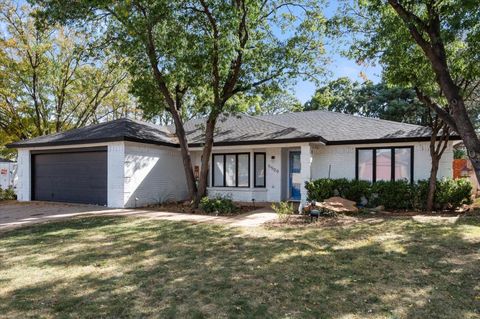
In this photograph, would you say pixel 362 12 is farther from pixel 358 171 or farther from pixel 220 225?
pixel 220 225

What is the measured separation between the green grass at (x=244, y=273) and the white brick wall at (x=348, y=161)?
4.63 metres

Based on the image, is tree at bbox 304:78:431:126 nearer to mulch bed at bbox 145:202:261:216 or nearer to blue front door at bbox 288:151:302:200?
blue front door at bbox 288:151:302:200

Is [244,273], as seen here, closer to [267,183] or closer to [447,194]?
[447,194]

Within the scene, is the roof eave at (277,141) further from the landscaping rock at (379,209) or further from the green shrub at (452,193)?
the green shrub at (452,193)

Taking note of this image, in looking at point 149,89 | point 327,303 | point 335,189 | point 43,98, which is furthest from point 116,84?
point 327,303

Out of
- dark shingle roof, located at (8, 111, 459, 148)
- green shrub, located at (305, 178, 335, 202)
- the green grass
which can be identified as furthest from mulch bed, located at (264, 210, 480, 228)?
dark shingle roof, located at (8, 111, 459, 148)

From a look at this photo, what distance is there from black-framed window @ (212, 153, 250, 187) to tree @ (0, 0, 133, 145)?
952 centimetres

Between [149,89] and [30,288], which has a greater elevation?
[149,89]

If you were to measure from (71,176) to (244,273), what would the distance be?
12.4 metres

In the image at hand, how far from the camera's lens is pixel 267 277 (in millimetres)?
5234

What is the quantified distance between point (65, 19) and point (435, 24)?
11.0m

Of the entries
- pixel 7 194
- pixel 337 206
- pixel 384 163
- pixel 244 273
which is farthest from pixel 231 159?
pixel 7 194

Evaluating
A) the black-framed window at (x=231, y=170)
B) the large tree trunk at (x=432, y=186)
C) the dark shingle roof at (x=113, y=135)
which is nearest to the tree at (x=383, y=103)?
the black-framed window at (x=231, y=170)

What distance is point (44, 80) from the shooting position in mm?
22031
